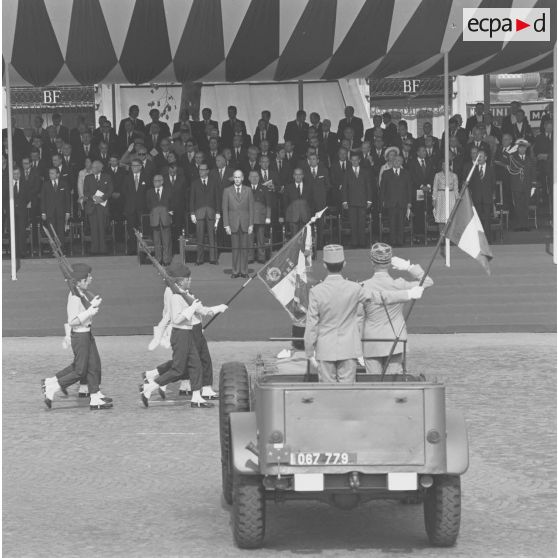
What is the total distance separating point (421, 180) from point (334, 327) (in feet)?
55.9

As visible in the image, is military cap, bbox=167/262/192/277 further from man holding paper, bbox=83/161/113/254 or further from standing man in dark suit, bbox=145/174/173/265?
man holding paper, bbox=83/161/113/254

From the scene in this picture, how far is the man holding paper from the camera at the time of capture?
25641 mm

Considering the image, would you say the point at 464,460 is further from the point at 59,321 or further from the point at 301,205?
the point at 301,205

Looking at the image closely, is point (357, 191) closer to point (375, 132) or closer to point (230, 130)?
point (375, 132)

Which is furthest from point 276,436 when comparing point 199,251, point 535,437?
point 199,251

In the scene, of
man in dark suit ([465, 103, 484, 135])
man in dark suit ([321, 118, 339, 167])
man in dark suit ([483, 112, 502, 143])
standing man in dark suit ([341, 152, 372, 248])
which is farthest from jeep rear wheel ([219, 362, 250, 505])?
man in dark suit ([483, 112, 502, 143])

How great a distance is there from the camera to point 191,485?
10930 mm

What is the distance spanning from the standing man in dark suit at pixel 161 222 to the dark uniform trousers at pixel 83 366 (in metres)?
10.2

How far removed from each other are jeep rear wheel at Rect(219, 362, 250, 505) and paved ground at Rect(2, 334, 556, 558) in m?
0.24

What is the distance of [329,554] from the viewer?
8914 millimetres

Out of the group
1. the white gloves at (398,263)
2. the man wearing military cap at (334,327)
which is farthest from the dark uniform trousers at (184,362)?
the man wearing military cap at (334,327)

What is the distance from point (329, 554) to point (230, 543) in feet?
2.27

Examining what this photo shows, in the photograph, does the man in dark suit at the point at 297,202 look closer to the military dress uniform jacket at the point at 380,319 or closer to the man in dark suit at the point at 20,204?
the man in dark suit at the point at 20,204

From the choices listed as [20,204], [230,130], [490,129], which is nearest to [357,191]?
[230,130]
